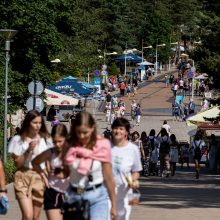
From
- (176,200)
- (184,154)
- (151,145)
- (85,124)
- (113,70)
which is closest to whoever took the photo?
(85,124)

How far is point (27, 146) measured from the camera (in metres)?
10.5

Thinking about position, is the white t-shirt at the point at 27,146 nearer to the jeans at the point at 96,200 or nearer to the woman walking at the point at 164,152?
the jeans at the point at 96,200

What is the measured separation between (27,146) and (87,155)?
2390mm

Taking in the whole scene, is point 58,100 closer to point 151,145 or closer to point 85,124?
point 151,145

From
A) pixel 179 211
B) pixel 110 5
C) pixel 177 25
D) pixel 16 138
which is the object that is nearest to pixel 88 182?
pixel 16 138

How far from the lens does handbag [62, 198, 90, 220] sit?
8.17m

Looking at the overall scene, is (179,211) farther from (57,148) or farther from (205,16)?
(205,16)

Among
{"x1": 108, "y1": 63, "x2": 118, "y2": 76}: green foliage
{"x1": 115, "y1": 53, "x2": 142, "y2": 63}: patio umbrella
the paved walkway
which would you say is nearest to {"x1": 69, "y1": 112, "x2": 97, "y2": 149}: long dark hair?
the paved walkway

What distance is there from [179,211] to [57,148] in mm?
7771

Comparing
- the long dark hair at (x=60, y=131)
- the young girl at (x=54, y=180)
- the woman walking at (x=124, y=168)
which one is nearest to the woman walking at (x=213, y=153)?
the woman walking at (x=124, y=168)

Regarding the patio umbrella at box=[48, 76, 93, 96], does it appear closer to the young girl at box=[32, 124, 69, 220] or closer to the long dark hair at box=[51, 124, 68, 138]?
the young girl at box=[32, 124, 69, 220]

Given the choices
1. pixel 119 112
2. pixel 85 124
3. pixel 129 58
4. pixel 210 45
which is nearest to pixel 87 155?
pixel 85 124

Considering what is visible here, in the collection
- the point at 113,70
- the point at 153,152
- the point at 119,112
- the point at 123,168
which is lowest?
the point at 153,152

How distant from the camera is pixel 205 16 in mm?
30922
